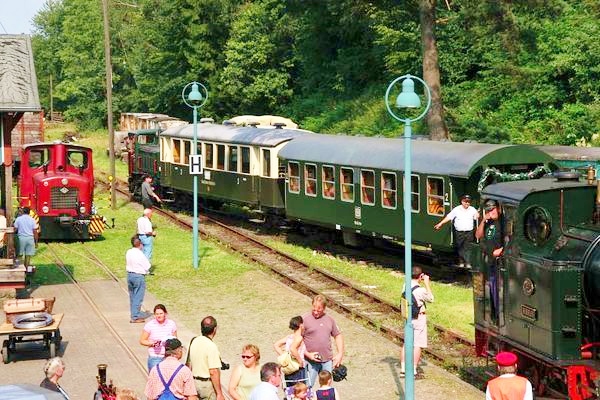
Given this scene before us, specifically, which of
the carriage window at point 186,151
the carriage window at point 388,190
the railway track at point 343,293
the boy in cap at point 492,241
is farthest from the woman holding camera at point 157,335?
the carriage window at point 186,151

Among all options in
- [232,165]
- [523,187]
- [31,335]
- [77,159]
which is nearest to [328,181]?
[232,165]

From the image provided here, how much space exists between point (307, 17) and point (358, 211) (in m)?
31.5

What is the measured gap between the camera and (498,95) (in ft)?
130

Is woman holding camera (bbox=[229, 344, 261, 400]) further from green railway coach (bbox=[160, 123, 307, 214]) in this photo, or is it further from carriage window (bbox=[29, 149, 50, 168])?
carriage window (bbox=[29, 149, 50, 168])

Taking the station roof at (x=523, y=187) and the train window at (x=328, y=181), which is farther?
the train window at (x=328, y=181)

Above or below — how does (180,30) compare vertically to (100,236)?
above

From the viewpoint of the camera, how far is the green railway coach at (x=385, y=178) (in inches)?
894

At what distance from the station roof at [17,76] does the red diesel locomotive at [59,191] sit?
27.5ft

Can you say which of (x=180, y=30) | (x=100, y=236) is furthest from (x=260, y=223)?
(x=180, y=30)

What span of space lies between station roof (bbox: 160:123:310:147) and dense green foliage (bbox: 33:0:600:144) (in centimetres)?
459

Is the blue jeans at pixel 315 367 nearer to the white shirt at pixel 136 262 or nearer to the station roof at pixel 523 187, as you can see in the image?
the station roof at pixel 523 187

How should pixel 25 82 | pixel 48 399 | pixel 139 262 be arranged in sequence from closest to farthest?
pixel 48 399
pixel 139 262
pixel 25 82

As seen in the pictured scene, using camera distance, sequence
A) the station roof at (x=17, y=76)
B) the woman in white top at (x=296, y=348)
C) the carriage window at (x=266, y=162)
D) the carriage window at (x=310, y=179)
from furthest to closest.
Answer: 1. the carriage window at (x=266, y=162)
2. the carriage window at (x=310, y=179)
3. the station roof at (x=17, y=76)
4. the woman in white top at (x=296, y=348)

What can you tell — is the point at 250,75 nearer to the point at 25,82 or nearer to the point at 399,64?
the point at 399,64
